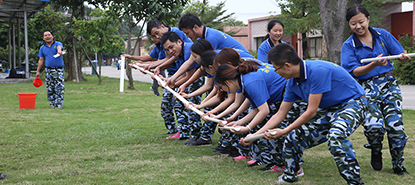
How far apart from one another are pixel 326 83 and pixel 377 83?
1.14 meters

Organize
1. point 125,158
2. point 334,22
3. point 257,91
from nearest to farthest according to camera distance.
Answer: point 257,91, point 125,158, point 334,22

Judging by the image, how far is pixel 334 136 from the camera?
3.12 meters

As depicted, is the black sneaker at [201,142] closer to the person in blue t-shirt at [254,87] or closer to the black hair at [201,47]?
the black hair at [201,47]

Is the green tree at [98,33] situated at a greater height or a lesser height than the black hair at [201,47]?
greater

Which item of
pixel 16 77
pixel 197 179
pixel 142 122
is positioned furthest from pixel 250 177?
pixel 16 77

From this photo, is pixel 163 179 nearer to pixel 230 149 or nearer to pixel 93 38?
pixel 230 149

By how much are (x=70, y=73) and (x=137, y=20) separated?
7334 millimetres

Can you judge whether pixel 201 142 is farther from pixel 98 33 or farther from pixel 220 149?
pixel 98 33

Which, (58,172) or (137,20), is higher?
(137,20)

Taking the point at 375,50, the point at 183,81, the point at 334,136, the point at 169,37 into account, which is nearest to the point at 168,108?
the point at 183,81

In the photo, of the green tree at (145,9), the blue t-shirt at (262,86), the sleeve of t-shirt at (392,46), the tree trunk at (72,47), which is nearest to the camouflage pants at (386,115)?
the sleeve of t-shirt at (392,46)

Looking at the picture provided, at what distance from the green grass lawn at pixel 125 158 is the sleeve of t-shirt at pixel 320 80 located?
39.6 inches

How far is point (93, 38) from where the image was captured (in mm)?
18406

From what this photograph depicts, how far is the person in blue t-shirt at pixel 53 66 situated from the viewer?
369 inches
